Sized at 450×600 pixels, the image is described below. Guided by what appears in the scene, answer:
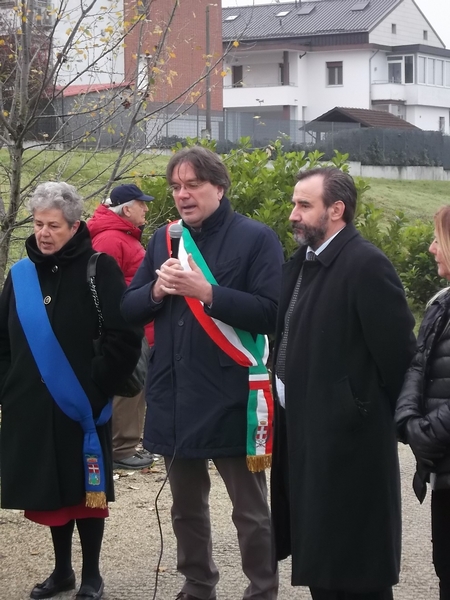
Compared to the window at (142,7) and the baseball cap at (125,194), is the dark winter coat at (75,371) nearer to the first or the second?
the baseball cap at (125,194)

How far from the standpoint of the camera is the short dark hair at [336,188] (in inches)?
146

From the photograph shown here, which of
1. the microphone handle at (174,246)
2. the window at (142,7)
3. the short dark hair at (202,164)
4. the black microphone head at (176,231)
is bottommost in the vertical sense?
the microphone handle at (174,246)

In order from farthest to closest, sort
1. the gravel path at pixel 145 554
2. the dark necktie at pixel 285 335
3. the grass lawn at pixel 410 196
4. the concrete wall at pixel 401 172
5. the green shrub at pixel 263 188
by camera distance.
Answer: the concrete wall at pixel 401 172
the grass lawn at pixel 410 196
the green shrub at pixel 263 188
the gravel path at pixel 145 554
the dark necktie at pixel 285 335

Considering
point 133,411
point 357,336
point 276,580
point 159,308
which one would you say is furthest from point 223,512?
point 357,336

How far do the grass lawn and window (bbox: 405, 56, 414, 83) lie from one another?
2597cm

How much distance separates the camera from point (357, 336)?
3623 millimetres

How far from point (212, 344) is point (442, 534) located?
1.24 metres

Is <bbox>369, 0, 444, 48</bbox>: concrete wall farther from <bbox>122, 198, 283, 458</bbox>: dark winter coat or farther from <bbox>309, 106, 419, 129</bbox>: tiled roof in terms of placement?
<bbox>122, 198, 283, 458</bbox>: dark winter coat

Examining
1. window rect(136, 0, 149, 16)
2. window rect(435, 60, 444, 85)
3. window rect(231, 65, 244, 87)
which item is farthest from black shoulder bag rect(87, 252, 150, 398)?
window rect(435, 60, 444, 85)

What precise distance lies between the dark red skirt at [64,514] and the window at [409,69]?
63.3 meters

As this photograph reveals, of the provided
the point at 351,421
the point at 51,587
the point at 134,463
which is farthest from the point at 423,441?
the point at 134,463

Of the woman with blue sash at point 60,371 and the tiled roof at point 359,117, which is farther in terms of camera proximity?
the tiled roof at point 359,117

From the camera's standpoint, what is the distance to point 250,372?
4117 mm

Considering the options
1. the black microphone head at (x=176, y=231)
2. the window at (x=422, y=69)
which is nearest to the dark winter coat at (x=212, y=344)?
the black microphone head at (x=176, y=231)
